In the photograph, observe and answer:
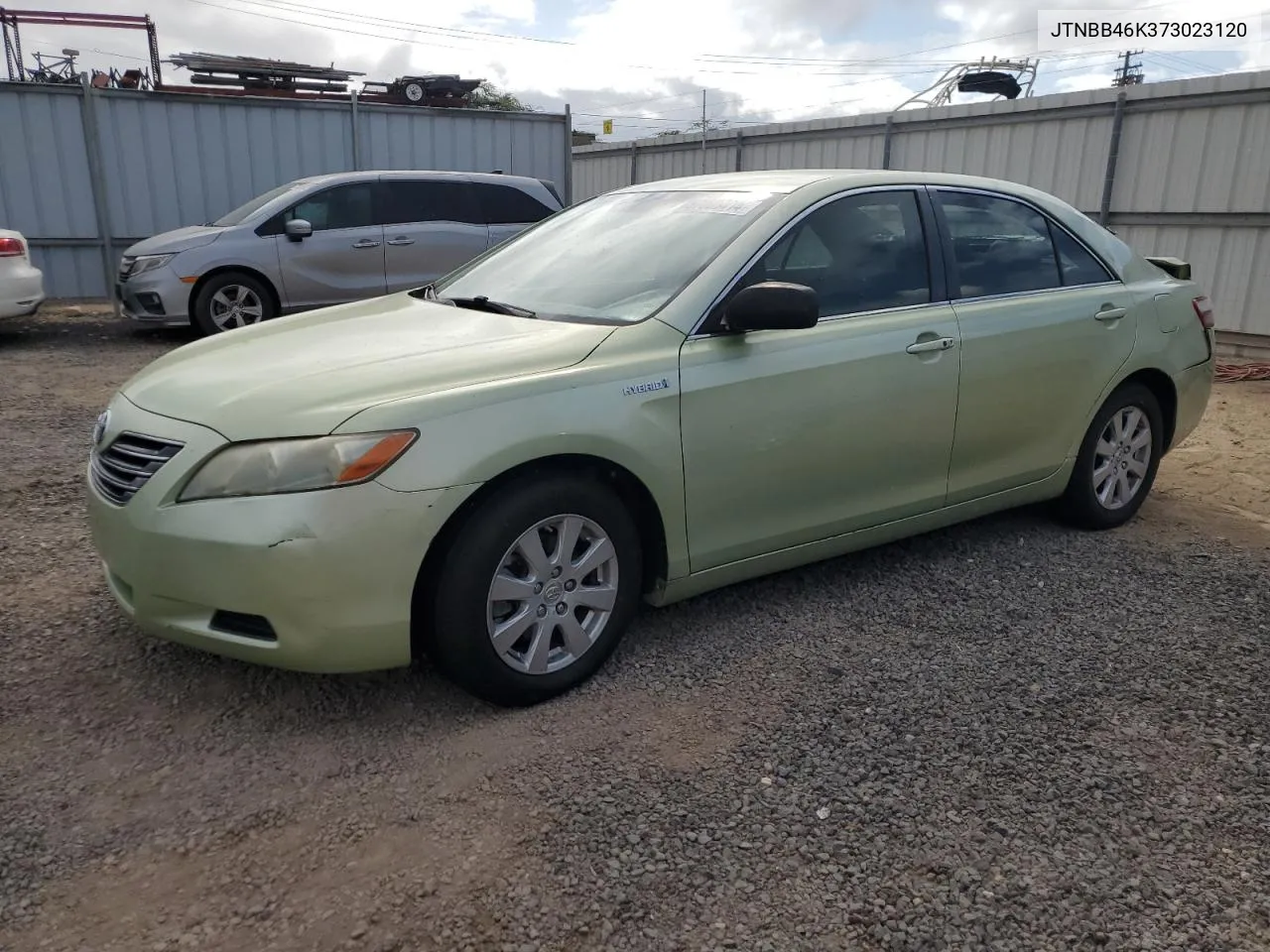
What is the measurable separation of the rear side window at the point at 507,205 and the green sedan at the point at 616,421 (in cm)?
686

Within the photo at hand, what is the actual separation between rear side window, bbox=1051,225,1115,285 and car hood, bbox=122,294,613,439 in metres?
2.37

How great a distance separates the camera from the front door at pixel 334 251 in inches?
396

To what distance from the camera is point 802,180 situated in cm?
387

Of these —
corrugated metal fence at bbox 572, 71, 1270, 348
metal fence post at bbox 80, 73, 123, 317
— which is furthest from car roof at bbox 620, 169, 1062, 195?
metal fence post at bbox 80, 73, 123, 317

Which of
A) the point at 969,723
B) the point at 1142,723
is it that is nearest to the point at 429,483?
the point at 969,723

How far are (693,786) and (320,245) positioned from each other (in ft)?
28.5

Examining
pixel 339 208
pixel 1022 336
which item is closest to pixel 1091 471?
pixel 1022 336

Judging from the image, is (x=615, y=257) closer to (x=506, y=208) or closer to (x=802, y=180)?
(x=802, y=180)

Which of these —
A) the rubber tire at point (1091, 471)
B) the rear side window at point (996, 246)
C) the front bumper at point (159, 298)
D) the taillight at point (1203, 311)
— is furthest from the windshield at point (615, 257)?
the front bumper at point (159, 298)

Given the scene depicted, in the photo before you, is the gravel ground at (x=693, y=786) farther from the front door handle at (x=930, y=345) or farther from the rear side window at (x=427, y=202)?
the rear side window at (x=427, y=202)

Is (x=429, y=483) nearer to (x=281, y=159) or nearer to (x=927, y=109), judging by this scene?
(x=927, y=109)

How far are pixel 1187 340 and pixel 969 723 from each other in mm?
2798

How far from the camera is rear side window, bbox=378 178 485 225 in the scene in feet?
34.5

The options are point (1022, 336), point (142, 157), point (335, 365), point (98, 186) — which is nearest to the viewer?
point (335, 365)
